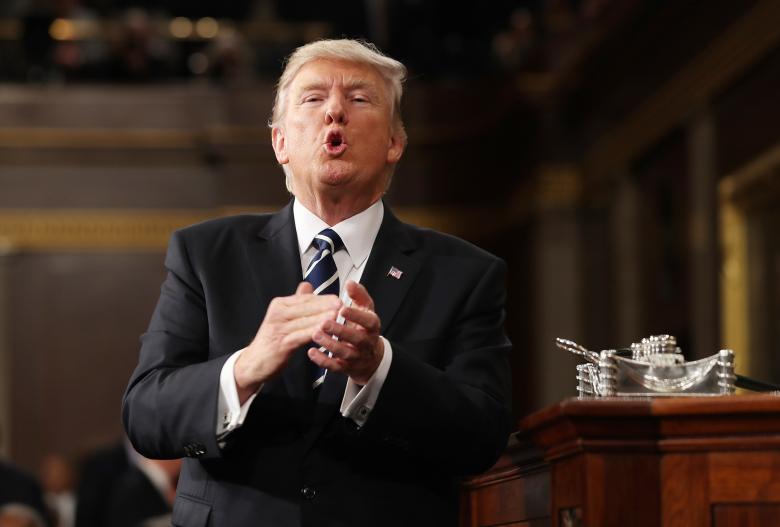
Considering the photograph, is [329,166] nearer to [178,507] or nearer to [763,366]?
[178,507]

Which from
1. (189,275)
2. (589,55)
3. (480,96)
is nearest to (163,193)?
(480,96)

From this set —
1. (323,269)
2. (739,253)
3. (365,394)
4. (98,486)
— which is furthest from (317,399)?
(739,253)

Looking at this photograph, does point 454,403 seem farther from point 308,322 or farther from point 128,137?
point 128,137

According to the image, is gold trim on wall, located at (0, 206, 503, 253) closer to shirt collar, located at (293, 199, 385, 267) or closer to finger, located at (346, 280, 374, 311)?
shirt collar, located at (293, 199, 385, 267)

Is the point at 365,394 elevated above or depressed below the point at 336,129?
below

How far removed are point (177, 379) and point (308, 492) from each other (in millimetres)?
273

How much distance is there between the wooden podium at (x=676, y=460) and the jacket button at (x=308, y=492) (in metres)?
0.42

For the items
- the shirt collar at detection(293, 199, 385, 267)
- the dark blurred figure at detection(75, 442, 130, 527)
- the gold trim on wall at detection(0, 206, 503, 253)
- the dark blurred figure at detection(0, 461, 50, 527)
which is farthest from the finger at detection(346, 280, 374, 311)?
the gold trim on wall at detection(0, 206, 503, 253)

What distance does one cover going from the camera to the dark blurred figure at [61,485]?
1029 centimetres

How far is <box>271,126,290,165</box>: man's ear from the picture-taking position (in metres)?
2.48

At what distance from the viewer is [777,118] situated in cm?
680

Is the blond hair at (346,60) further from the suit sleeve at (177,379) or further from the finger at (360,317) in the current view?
the finger at (360,317)

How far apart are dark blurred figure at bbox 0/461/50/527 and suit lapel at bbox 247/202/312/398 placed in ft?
11.1

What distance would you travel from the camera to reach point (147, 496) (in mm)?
5676
